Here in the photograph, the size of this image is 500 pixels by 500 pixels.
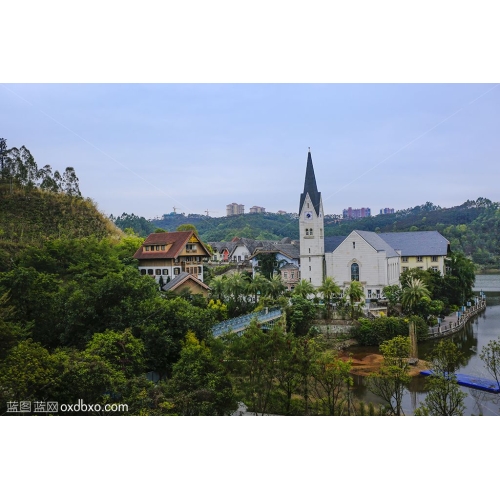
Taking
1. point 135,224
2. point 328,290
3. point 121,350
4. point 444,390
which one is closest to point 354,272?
point 328,290

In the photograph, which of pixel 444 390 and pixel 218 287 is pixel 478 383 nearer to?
pixel 444 390

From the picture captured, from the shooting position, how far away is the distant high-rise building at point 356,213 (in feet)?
21.4

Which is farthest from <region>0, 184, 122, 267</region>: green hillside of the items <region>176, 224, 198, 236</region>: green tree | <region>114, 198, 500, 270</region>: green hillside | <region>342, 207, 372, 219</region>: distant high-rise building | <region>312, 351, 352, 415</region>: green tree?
<region>312, 351, 352, 415</region>: green tree

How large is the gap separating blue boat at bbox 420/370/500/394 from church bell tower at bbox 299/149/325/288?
73.0 inches

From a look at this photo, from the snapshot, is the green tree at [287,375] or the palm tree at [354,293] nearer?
the green tree at [287,375]

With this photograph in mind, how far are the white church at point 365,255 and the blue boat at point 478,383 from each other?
1427 mm

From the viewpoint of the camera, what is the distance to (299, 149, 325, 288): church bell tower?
6.61 meters

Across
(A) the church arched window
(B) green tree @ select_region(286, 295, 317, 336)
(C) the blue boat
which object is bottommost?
(C) the blue boat

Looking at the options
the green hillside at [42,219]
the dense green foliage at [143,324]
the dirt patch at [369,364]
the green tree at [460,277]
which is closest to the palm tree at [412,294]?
the dense green foliage at [143,324]

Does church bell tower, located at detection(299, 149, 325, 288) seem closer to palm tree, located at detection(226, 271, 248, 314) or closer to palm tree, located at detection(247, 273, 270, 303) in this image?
palm tree, located at detection(247, 273, 270, 303)

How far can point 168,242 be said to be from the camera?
668cm

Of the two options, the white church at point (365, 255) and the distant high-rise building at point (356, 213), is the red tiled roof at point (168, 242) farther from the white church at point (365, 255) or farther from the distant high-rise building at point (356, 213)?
the distant high-rise building at point (356, 213)

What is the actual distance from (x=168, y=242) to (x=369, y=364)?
9.44 ft

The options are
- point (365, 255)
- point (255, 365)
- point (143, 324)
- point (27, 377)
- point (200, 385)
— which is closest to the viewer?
point (27, 377)
